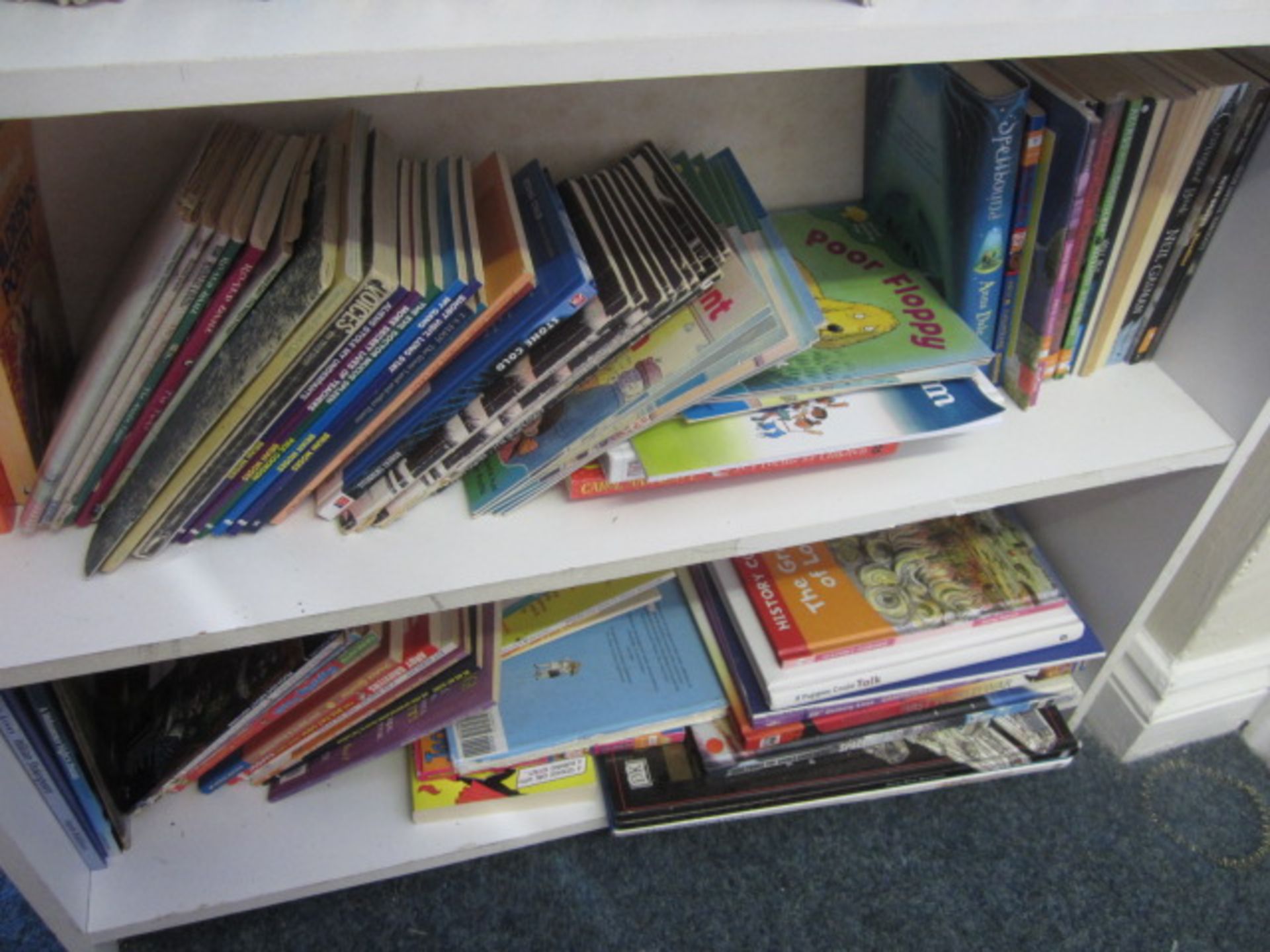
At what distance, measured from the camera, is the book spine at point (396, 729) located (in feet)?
2.78

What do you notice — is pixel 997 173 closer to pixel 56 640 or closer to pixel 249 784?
pixel 56 640

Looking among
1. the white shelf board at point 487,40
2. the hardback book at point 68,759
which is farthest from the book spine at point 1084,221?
the hardback book at point 68,759

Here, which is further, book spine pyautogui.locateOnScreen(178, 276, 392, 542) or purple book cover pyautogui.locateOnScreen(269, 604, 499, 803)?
purple book cover pyautogui.locateOnScreen(269, 604, 499, 803)

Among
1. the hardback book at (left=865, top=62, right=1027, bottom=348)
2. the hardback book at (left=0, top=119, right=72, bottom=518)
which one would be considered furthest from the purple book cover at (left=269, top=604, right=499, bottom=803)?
the hardback book at (left=865, top=62, right=1027, bottom=348)

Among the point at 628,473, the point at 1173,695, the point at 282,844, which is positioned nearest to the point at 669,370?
the point at 628,473

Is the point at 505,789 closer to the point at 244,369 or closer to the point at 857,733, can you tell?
the point at 857,733

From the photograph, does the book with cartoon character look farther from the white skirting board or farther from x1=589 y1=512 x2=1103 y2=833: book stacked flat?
the white skirting board

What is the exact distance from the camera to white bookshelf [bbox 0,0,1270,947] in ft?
1.57

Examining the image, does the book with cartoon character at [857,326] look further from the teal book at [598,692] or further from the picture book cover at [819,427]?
the teal book at [598,692]

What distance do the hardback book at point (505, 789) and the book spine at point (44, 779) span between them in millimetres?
264

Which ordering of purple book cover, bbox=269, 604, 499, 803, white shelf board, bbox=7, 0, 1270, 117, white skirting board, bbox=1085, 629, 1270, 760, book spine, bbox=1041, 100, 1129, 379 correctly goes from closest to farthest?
white shelf board, bbox=7, 0, 1270, 117 → book spine, bbox=1041, 100, 1129, 379 → purple book cover, bbox=269, 604, 499, 803 → white skirting board, bbox=1085, 629, 1270, 760

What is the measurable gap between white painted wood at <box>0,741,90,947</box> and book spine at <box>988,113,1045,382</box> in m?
0.79

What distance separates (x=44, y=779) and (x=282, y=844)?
200 millimetres

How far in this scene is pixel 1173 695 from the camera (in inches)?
39.9
